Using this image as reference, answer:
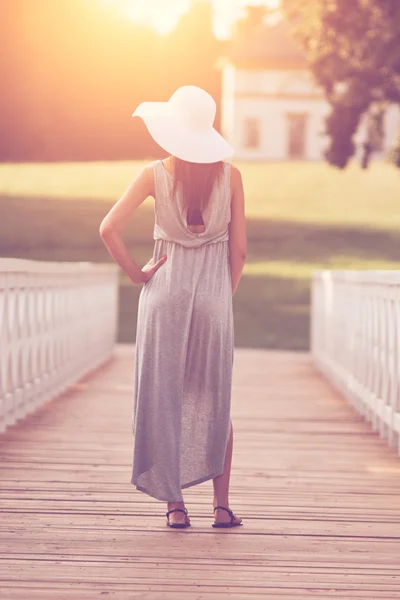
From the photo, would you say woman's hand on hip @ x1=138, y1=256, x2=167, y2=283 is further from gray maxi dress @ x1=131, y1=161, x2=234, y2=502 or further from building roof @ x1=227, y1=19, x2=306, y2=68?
building roof @ x1=227, y1=19, x2=306, y2=68

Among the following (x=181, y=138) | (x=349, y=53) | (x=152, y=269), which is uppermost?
→ (x=349, y=53)

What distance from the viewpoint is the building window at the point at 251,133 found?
235ft

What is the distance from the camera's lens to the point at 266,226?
36.7 meters

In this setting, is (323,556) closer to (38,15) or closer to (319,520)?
(319,520)

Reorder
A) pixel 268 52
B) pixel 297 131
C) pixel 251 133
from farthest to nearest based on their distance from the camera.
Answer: pixel 297 131, pixel 251 133, pixel 268 52

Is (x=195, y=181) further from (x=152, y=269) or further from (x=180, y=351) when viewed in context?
(x=180, y=351)

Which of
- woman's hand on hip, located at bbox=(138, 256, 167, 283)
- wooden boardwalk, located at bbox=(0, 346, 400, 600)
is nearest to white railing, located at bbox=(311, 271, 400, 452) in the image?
wooden boardwalk, located at bbox=(0, 346, 400, 600)

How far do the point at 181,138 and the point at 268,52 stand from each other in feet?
217

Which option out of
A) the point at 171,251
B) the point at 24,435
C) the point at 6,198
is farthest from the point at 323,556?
the point at 6,198

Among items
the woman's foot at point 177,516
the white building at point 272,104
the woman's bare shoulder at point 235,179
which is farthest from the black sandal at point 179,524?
the white building at point 272,104

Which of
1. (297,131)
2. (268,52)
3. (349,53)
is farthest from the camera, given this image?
(297,131)

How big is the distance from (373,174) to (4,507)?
43765 mm

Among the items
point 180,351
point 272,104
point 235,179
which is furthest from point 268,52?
point 180,351

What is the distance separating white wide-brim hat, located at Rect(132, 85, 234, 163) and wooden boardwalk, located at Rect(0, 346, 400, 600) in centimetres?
178
